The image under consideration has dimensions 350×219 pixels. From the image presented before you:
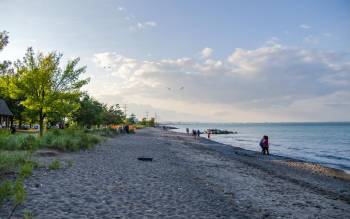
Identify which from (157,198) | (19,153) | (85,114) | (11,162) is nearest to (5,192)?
(157,198)

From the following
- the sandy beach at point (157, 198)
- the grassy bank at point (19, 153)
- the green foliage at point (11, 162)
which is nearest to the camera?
the grassy bank at point (19, 153)

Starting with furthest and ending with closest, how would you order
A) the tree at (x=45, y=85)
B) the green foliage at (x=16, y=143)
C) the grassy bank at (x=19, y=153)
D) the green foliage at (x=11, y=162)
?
the tree at (x=45, y=85), the green foliage at (x=16, y=143), the green foliage at (x=11, y=162), the grassy bank at (x=19, y=153)

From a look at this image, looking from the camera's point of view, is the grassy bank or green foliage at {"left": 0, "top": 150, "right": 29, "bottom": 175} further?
green foliage at {"left": 0, "top": 150, "right": 29, "bottom": 175}

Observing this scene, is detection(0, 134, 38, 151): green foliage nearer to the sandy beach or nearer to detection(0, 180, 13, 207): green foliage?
the sandy beach

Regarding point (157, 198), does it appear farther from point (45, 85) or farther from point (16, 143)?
point (45, 85)

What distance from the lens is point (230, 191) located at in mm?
12234

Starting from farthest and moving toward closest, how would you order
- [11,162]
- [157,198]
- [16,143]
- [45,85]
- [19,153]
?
[45,85], [16,143], [19,153], [11,162], [157,198]

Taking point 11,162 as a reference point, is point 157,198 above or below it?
below

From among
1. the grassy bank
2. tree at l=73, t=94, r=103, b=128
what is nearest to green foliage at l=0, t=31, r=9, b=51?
the grassy bank

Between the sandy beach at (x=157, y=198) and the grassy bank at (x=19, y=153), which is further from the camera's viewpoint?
the sandy beach at (x=157, y=198)

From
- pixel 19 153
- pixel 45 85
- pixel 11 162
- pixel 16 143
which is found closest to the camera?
pixel 11 162

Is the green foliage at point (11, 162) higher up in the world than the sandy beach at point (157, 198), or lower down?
higher up

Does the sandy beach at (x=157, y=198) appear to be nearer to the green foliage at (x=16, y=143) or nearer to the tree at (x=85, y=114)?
the green foliage at (x=16, y=143)

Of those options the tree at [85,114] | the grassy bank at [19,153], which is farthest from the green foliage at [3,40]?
the tree at [85,114]
